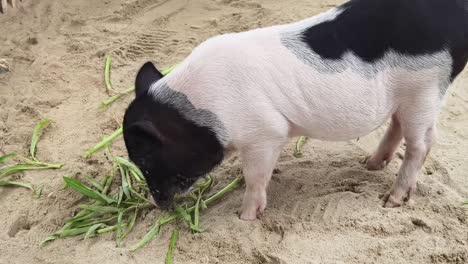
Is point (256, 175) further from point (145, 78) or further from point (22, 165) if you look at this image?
point (22, 165)

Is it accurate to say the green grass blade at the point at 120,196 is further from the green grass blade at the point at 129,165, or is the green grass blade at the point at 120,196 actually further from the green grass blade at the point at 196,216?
the green grass blade at the point at 196,216

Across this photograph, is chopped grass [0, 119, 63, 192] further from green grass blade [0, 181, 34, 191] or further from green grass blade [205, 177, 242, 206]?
green grass blade [205, 177, 242, 206]

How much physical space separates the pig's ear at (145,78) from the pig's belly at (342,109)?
852mm

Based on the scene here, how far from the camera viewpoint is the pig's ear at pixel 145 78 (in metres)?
3.58

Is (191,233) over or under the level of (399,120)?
under

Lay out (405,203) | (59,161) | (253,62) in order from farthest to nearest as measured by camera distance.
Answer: (59,161), (405,203), (253,62)

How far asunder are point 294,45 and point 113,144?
1.85 m

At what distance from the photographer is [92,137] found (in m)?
4.80

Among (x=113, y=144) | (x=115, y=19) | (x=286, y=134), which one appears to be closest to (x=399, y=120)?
(x=286, y=134)

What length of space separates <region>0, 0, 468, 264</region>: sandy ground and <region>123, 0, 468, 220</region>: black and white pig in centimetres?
51

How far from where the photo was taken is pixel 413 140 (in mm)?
3715

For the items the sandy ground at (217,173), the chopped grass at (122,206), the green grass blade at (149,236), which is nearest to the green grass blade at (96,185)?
the chopped grass at (122,206)

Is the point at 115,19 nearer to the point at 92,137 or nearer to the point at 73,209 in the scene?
the point at 92,137

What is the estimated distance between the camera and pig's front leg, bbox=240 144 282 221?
3.48 meters
